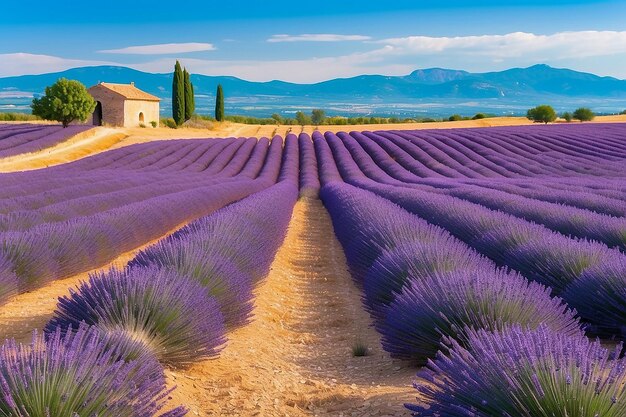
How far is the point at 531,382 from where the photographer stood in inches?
85.0

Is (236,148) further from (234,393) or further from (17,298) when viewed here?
(234,393)

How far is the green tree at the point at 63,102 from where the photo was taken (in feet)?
134

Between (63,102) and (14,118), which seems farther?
(14,118)

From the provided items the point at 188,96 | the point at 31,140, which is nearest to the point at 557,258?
the point at 31,140

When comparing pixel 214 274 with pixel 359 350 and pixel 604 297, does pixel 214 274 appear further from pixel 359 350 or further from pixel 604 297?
pixel 604 297

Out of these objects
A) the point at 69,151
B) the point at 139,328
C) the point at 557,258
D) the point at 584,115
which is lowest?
the point at 69,151

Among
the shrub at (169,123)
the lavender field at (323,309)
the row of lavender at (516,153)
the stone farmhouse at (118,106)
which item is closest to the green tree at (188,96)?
the shrub at (169,123)

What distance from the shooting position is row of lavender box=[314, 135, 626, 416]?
83.1 inches

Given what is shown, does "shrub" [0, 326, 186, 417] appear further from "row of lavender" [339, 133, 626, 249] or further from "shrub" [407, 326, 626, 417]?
"row of lavender" [339, 133, 626, 249]

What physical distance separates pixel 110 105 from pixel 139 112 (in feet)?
8.40

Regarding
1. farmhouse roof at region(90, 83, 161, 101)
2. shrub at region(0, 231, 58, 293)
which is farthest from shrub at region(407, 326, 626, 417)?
farmhouse roof at region(90, 83, 161, 101)

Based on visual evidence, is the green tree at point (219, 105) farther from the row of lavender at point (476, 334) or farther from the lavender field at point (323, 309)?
the row of lavender at point (476, 334)

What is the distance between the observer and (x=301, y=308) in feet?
19.2

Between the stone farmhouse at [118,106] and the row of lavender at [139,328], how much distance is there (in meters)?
44.7
